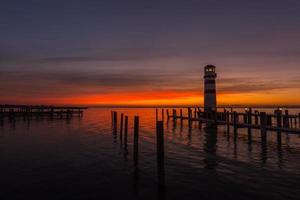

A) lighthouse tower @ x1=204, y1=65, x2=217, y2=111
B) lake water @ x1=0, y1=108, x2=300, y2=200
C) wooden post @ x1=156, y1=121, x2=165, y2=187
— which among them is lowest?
lake water @ x1=0, y1=108, x2=300, y2=200

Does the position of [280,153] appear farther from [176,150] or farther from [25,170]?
[25,170]

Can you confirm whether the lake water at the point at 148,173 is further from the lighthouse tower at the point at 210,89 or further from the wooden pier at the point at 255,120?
the lighthouse tower at the point at 210,89

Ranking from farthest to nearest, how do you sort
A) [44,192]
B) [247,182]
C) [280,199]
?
[247,182], [44,192], [280,199]

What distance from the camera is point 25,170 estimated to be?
1365 centimetres

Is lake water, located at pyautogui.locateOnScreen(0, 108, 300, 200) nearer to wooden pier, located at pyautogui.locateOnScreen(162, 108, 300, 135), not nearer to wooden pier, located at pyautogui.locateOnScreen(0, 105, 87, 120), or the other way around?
wooden pier, located at pyautogui.locateOnScreen(162, 108, 300, 135)

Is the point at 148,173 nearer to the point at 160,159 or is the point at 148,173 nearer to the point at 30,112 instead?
the point at 160,159

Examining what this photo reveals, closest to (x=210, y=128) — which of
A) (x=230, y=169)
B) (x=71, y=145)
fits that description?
(x=71, y=145)

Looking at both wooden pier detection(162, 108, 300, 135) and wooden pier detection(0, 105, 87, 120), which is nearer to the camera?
wooden pier detection(162, 108, 300, 135)

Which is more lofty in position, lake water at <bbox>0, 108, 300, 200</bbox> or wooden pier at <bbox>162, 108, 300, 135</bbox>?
wooden pier at <bbox>162, 108, 300, 135</bbox>

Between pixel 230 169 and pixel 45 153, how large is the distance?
12.2 m

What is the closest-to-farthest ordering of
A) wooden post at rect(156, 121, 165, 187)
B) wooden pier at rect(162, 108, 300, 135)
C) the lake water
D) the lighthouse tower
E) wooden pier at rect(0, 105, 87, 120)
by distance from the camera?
the lake water → wooden post at rect(156, 121, 165, 187) → wooden pier at rect(162, 108, 300, 135) → the lighthouse tower → wooden pier at rect(0, 105, 87, 120)

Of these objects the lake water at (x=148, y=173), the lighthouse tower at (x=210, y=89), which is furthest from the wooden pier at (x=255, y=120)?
the lake water at (x=148, y=173)

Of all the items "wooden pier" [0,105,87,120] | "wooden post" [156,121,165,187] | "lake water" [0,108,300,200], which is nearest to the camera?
"lake water" [0,108,300,200]

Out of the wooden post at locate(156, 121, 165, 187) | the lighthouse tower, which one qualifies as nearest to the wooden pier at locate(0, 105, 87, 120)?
the lighthouse tower
